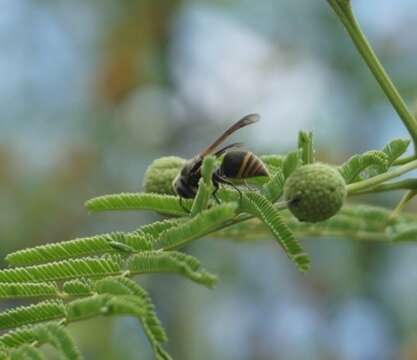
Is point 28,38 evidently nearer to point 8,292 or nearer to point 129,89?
point 129,89

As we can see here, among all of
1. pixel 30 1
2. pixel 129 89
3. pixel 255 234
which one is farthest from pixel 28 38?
pixel 255 234

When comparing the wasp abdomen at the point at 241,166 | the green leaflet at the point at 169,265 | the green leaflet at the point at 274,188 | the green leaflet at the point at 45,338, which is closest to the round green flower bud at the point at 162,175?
the wasp abdomen at the point at 241,166

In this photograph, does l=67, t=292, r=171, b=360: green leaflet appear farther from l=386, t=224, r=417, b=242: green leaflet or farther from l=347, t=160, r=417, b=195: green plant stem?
l=386, t=224, r=417, b=242: green leaflet

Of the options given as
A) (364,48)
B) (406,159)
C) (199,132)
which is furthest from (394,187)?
(199,132)

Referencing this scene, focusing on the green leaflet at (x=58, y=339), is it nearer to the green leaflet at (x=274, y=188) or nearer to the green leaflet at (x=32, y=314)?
the green leaflet at (x=32, y=314)

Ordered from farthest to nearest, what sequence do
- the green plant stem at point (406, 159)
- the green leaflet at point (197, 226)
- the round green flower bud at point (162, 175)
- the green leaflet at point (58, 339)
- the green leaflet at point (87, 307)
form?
1. the round green flower bud at point (162, 175)
2. the green plant stem at point (406, 159)
3. the green leaflet at point (197, 226)
4. the green leaflet at point (87, 307)
5. the green leaflet at point (58, 339)
